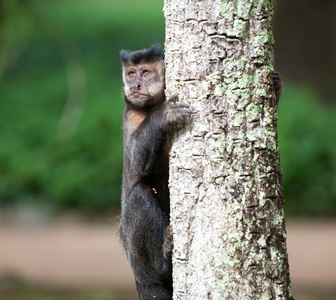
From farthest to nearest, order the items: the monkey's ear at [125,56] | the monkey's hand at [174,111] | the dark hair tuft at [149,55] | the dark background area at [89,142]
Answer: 1. the dark background area at [89,142]
2. the monkey's ear at [125,56]
3. the dark hair tuft at [149,55]
4. the monkey's hand at [174,111]

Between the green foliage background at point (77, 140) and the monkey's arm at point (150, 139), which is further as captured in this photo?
the green foliage background at point (77, 140)

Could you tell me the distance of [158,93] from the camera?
4.30m

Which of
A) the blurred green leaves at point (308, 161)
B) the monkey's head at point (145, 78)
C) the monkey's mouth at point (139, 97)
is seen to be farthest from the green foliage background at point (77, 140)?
the monkey's mouth at point (139, 97)

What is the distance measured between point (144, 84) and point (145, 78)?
0.29 ft

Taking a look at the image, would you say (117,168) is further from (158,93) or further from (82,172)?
(158,93)

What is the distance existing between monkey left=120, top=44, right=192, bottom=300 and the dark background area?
254 centimetres

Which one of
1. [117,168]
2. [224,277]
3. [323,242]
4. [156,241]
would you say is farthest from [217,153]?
[117,168]

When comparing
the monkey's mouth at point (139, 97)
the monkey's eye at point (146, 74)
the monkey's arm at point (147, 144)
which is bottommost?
the monkey's arm at point (147, 144)

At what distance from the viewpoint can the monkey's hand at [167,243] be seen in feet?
11.7

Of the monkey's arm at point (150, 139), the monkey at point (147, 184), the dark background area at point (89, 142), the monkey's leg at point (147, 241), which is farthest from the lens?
the dark background area at point (89, 142)

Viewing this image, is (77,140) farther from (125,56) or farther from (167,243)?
(167,243)

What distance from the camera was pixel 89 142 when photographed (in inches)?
393

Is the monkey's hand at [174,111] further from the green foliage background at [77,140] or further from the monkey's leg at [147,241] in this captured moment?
the green foliage background at [77,140]

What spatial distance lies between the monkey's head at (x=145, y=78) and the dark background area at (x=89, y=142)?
8.35 feet
